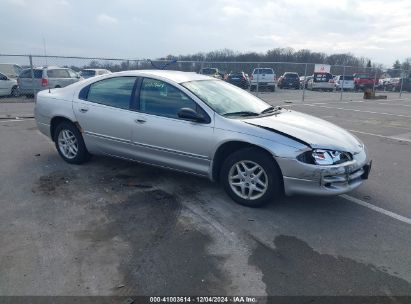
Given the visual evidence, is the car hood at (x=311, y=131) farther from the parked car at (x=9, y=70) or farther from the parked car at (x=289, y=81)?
the parked car at (x=289, y=81)

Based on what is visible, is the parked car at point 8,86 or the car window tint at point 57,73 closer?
the car window tint at point 57,73

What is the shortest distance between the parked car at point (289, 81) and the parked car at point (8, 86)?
21293mm

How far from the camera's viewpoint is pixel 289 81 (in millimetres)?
31969

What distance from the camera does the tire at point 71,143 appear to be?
572cm

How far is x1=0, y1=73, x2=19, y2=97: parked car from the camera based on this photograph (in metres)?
17.3

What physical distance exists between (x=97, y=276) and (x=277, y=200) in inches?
94.5

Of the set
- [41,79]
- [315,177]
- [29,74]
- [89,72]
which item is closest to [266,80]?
[89,72]

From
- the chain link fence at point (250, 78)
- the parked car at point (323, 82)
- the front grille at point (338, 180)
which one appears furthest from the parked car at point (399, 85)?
the front grille at point (338, 180)

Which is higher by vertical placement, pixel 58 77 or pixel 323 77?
pixel 58 77

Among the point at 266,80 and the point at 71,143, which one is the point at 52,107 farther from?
the point at 266,80

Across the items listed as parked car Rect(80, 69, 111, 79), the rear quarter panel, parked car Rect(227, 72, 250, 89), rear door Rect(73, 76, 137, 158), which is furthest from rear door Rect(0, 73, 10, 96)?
rear door Rect(73, 76, 137, 158)

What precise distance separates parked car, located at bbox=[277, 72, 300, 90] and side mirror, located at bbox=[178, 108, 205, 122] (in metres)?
28.9

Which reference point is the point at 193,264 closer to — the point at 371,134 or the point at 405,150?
the point at 405,150

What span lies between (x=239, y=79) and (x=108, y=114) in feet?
62.5
